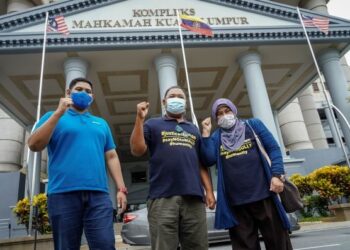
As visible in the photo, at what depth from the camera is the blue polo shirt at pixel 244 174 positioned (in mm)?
3256

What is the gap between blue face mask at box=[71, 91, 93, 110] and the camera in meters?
3.24

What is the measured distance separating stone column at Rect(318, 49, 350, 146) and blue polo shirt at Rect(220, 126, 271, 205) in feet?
40.4

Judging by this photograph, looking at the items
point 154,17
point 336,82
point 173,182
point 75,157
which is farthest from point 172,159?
point 336,82

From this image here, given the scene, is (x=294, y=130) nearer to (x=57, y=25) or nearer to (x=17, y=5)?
(x=57, y=25)

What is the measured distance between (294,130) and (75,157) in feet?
91.4

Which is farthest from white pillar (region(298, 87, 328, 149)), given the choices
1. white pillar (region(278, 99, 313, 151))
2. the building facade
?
the building facade

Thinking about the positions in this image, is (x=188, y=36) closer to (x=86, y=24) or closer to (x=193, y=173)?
(x=86, y=24)

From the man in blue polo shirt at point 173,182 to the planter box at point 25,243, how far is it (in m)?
7.05

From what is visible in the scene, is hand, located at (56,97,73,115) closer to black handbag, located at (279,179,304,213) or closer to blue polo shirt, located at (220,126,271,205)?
blue polo shirt, located at (220,126,271,205)

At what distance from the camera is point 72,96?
3.25 meters

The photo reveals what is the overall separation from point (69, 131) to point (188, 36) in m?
11.3

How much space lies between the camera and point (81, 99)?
3.25m

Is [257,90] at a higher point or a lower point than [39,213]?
higher

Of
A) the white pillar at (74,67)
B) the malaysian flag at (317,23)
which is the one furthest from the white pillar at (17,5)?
the malaysian flag at (317,23)
